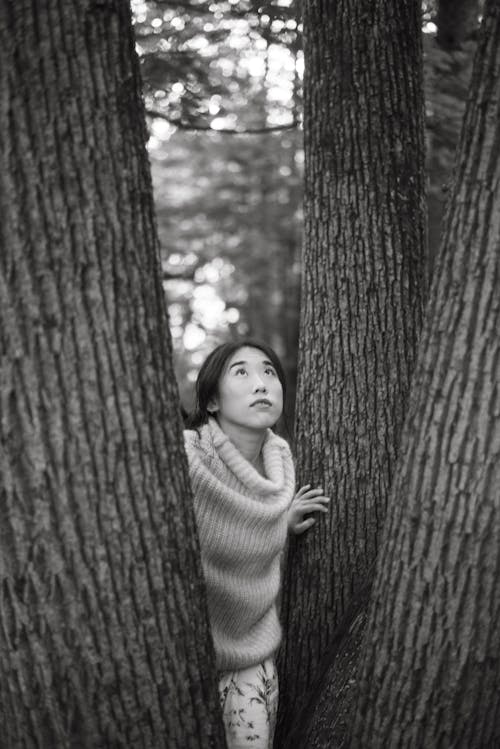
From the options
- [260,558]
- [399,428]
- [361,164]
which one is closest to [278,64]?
[361,164]

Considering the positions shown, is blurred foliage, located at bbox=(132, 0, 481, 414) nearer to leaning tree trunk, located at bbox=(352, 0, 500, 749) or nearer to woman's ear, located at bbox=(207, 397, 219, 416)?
woman's ear, located at bbox=(207, 397, 219, 416)

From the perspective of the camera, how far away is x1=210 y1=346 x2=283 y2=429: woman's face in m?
3.30

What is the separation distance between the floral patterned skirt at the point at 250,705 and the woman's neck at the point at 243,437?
0.92 meters

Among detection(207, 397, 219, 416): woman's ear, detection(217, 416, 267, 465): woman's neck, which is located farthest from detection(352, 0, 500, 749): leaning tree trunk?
detection(207, 397, 219, 416): woman's ear

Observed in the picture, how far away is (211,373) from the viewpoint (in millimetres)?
3387

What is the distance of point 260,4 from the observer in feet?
13.4

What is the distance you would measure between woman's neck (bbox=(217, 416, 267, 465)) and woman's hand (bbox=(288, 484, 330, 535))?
0.29 m

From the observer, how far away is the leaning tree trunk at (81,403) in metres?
1.97

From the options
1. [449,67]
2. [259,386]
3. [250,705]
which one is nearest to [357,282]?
[259,386]

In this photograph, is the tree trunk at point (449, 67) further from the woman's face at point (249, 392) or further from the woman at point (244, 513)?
the woman at point (244, 513)

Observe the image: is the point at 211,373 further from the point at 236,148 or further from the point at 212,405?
the point at 236,148

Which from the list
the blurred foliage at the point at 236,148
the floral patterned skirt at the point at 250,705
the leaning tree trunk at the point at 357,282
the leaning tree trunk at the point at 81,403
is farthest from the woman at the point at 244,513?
the blurred foliage at the point at 236,148

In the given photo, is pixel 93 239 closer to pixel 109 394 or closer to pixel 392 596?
pixel 109 394

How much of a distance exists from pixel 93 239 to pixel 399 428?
1844 millimetres
